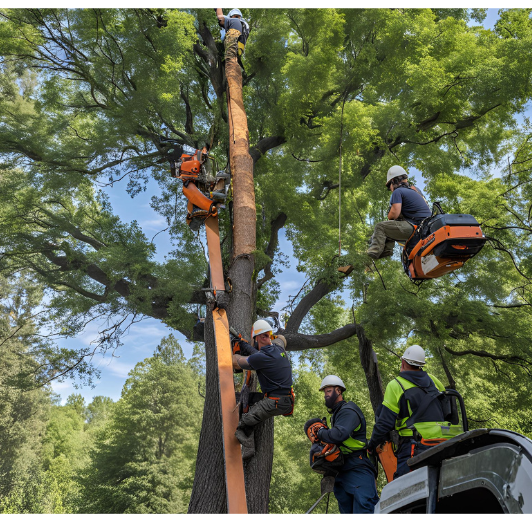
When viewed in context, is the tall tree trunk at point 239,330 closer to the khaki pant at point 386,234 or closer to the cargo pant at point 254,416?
Answer: the cargo pant at point 254,416

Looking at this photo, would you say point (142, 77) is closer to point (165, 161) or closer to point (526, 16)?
point (165, 161)

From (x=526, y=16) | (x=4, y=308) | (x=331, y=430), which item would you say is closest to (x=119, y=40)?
(x=526, y=16)

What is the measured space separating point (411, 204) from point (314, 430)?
2.77m

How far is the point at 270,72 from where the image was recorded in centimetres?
1159

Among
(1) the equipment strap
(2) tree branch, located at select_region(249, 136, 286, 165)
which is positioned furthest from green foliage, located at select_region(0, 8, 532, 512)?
(1) the equipment strap

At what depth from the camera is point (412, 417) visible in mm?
3715

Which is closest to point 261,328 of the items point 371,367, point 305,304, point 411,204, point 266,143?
point 411,204

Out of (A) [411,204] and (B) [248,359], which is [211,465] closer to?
(B) [248,359]

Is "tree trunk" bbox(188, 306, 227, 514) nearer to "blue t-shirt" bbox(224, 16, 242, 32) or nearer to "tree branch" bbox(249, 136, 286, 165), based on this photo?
"tree branch" bbox(249, 136, 286, 165)

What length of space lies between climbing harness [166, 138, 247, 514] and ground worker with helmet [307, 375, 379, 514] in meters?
1.06

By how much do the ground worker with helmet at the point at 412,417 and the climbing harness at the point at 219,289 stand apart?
68.7 inches

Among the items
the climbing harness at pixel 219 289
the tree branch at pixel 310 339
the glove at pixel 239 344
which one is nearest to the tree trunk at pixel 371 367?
the tree branch at pixel 310 339

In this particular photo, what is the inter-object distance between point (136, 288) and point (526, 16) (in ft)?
32.4

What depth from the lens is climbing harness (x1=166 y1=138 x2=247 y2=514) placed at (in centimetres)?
470
